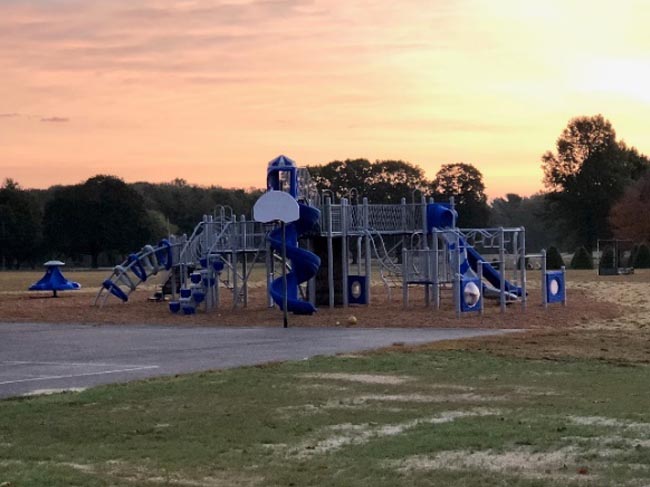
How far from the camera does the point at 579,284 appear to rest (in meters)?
49.2

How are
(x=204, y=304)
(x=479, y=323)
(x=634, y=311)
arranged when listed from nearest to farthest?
(x=479, y=323) < (x=634, y=311) < (x=204, y=304)

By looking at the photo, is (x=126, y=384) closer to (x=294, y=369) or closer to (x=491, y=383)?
(x=294, y=369)

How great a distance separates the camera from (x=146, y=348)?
1981 cm

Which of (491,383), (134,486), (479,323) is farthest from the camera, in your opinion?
(479,323)

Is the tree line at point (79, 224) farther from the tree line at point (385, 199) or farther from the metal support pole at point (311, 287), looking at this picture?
the metal support pole at point (311, 287)

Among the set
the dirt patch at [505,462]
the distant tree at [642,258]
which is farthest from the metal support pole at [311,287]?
the distant tree at [642,258]

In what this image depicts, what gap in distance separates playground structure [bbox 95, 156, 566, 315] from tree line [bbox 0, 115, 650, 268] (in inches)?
2614

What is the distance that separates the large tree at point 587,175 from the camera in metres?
103

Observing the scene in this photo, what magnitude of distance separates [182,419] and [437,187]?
10400 cm

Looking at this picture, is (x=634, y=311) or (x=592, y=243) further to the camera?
(x=592, y=243)

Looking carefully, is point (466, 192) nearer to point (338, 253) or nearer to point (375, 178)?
point (375, 178)

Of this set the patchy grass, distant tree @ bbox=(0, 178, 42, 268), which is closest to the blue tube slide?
the patchy grass

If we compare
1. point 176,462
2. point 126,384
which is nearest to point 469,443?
point 176,462

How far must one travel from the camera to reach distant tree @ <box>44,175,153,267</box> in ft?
355
